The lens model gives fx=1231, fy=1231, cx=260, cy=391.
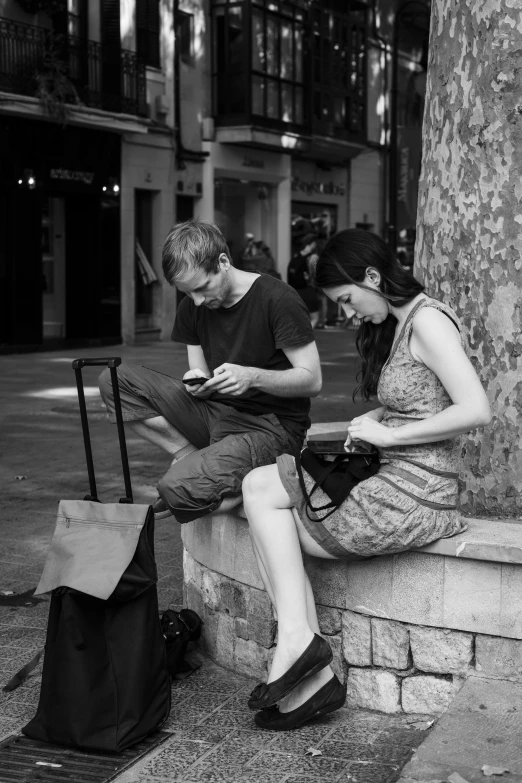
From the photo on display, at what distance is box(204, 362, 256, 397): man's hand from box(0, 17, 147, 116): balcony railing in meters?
16.0

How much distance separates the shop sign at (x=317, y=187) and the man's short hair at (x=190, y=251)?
25.2m

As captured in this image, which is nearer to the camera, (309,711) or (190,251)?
(309,711)

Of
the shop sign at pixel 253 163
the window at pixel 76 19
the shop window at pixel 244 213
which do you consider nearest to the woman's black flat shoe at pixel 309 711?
the window at pixel 76 19

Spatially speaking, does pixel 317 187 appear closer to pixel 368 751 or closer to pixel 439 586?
pixel 439 586

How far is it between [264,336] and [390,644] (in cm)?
124

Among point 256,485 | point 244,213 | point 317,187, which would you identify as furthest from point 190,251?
point 317,187

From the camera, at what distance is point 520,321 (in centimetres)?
453

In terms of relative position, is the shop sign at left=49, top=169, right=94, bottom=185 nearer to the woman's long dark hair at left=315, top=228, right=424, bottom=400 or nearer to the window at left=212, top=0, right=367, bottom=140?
the window at left=212, top=0, right=367, bottom=140

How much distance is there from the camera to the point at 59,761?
370cm

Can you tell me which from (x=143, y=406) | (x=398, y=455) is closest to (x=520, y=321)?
(x=398, y=455)

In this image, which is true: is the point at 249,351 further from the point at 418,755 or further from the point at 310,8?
the point at 310,8

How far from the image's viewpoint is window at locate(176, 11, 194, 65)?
24.6 meters

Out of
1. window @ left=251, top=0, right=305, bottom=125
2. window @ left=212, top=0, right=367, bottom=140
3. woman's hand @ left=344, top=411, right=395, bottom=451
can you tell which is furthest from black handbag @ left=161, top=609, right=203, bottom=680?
window @ left=251, top=0, right=305, bottom=125

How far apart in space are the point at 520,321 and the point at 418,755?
5.90 feet
